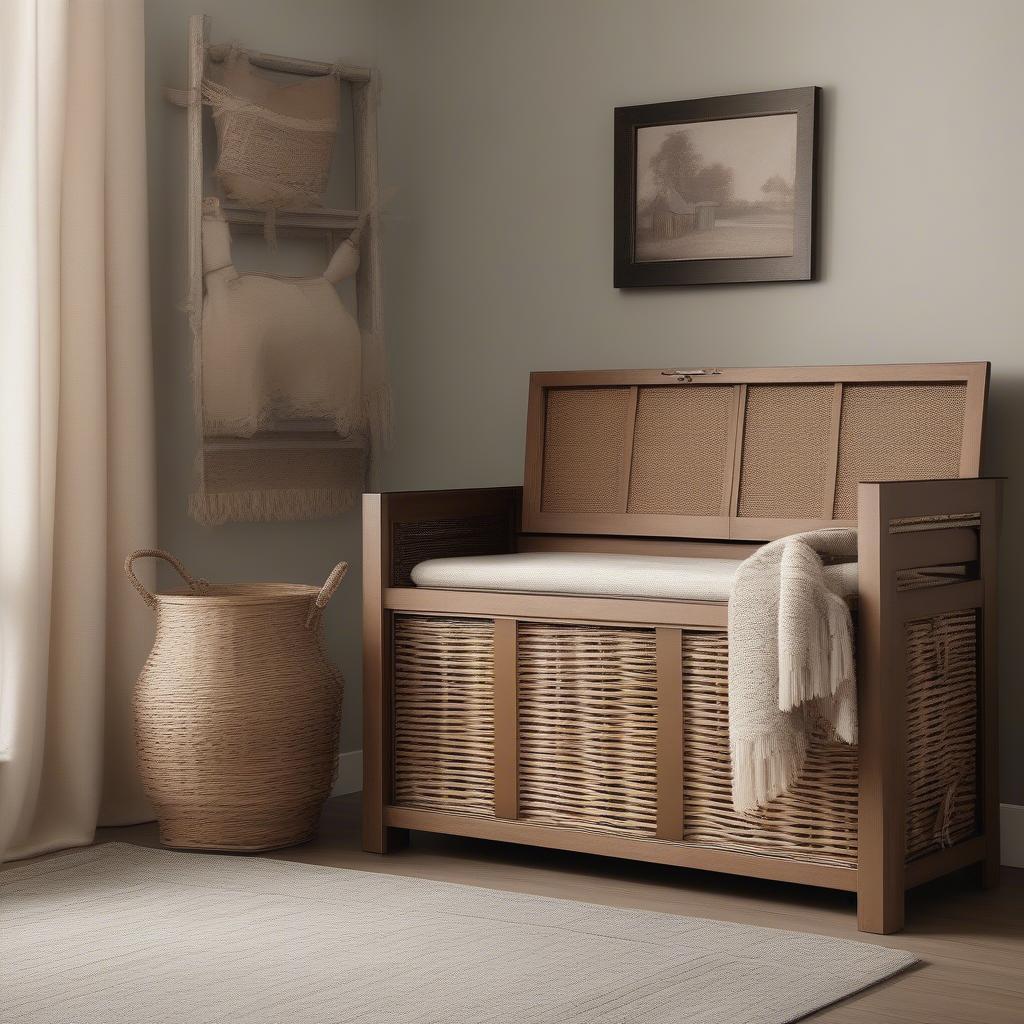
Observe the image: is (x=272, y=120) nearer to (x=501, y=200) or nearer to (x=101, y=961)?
(x=501, y=200)

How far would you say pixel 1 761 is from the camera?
A: 311 cm

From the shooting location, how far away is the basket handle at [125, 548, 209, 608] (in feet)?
10.4

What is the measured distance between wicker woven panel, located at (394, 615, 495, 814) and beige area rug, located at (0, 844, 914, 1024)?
0.87 ft

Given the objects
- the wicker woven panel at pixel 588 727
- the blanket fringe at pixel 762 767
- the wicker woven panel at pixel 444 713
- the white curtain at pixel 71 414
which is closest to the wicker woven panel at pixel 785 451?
the wicker woven panel at pixel 588 727

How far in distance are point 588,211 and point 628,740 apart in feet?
4.43

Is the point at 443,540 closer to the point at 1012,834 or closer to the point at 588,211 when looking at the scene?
the point at 588,211

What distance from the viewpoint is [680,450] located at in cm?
337

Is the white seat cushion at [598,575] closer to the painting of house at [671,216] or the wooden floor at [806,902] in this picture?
the wooden floor at [806,902]

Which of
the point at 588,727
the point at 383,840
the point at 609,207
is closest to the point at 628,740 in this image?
the point at 588,727

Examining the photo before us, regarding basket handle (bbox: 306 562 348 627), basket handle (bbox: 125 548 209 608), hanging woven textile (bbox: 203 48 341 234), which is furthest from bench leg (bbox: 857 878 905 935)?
hanging woven textile (bbox: 203 48 341 234)

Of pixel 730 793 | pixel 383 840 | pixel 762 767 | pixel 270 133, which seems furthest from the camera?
pixel 270 133

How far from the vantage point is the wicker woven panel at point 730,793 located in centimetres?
267

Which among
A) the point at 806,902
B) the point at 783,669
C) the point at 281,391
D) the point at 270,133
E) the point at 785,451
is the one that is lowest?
the point at 806,902

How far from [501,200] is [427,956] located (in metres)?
2.00
